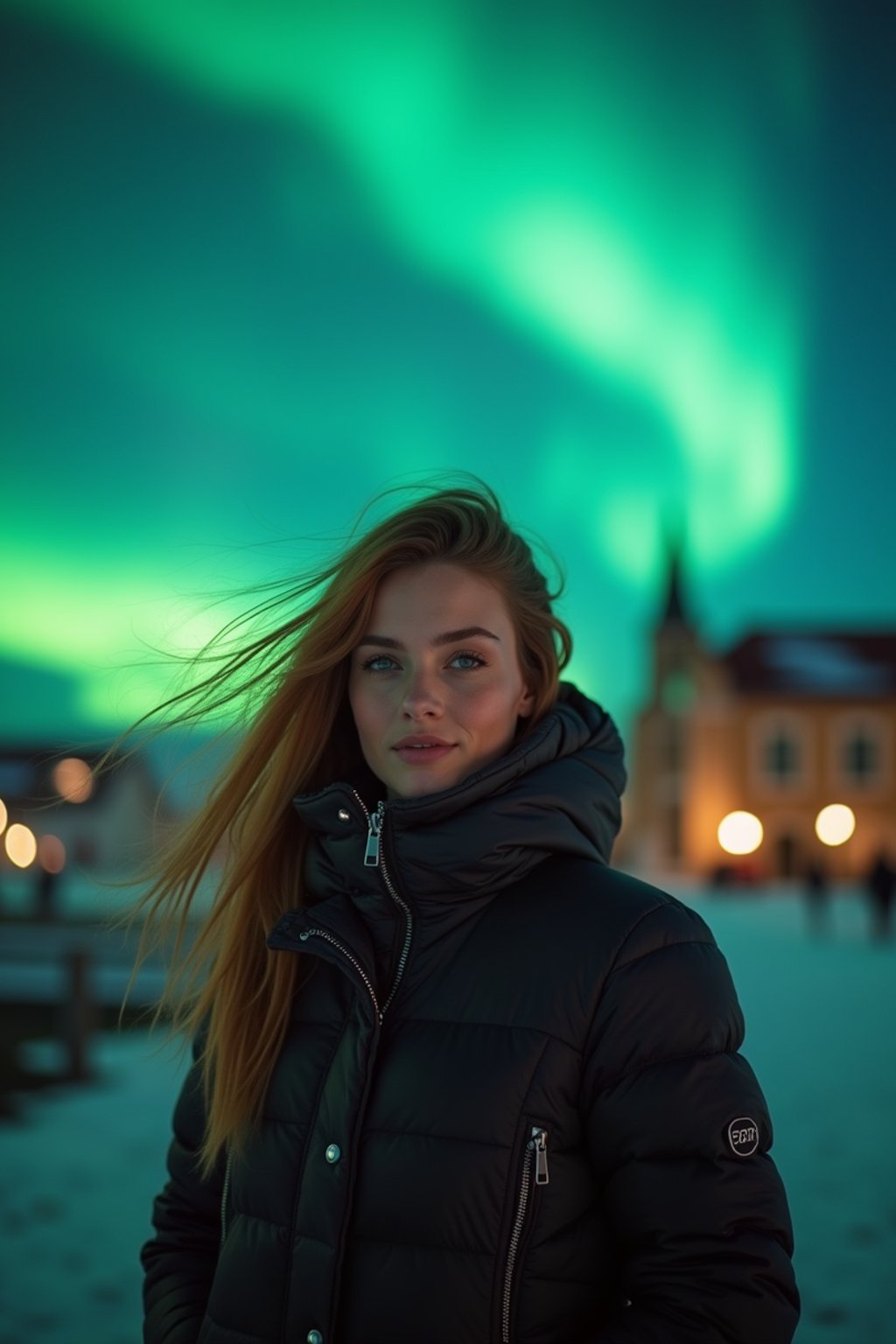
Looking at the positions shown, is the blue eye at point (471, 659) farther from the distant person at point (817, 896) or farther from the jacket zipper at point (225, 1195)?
the distant person at point (817, 896)

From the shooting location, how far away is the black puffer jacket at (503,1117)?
1.82m

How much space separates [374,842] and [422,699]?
0.30m

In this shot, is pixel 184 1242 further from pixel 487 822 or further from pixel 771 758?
pixel 771 758

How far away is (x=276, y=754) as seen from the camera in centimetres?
262

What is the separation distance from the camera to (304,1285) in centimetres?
197

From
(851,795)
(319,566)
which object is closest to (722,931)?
(319,566)

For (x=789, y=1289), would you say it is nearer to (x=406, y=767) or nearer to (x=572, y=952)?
(x=572, y=952)

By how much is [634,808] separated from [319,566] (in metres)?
50.5

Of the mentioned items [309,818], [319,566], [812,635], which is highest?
[812,635]

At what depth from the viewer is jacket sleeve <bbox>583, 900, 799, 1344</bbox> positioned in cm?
177

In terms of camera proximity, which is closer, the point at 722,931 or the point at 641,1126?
the point at 641,1126

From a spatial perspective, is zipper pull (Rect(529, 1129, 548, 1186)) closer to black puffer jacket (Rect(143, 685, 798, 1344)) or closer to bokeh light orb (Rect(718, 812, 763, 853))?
black puffer jacket (Rect(143, 685, 798, 1344))

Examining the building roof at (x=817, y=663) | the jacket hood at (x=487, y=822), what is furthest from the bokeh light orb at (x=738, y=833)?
the building roof at (x=817, y=663)

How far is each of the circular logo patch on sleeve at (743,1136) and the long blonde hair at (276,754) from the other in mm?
926
